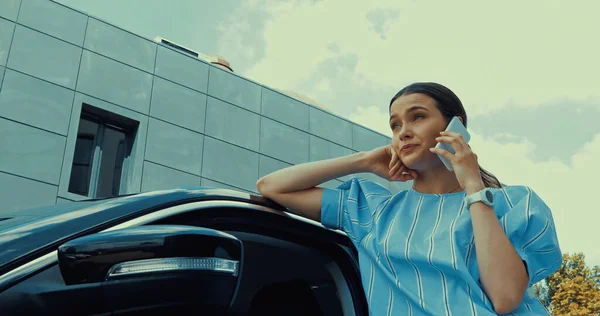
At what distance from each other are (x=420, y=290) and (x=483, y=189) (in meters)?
0.30

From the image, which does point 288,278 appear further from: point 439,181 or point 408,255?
point 439,181

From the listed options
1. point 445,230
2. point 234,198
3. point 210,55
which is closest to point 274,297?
point 234,198

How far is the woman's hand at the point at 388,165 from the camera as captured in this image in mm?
1828

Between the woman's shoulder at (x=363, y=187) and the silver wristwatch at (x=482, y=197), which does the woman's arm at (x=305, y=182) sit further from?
the silver wristwatch at (x=482, y=197)

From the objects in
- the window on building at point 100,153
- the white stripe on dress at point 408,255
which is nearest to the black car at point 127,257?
the white stripe on dress at point 408,255

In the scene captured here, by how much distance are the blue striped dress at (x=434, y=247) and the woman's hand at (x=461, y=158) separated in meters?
0.08

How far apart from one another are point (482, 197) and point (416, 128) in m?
0.36

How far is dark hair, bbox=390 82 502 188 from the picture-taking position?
1.83m

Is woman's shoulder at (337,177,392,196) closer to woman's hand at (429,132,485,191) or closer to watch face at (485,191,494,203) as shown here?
woman's hand at (429,132,485,191)

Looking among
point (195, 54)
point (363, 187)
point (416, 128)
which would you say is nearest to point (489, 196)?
point (416, 128)

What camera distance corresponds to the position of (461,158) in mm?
1623

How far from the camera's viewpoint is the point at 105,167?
1277 centimetres

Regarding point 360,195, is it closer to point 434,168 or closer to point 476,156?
point 434,168

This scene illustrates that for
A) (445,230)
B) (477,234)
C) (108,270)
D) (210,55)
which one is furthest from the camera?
(210,55)
